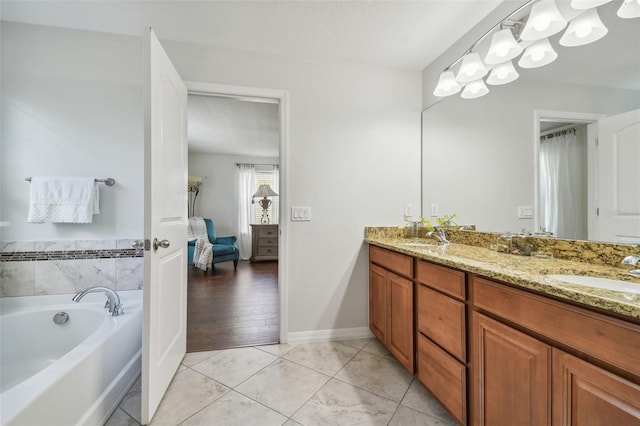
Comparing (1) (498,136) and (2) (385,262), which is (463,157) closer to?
(1) (498,136)

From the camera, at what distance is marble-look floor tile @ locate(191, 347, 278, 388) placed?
5.58 feet

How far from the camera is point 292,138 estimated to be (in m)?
2.18

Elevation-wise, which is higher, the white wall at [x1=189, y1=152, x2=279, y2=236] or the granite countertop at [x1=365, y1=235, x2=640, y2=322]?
the white wall at [x1=189, y1=152, x2=279, y2=236]

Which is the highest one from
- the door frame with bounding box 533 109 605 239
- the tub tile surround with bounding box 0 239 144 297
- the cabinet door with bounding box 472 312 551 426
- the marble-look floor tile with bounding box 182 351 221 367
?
the door frame with bounding box 533 109 605 239

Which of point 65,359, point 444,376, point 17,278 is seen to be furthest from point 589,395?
point 17,278

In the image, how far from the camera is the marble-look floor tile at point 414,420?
52.0 inches

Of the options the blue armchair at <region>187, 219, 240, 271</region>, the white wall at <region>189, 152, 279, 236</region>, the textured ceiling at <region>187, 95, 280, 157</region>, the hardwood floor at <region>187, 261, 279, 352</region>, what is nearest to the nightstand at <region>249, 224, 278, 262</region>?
the blue armchair at <region>187, 219, 240, 271</region>

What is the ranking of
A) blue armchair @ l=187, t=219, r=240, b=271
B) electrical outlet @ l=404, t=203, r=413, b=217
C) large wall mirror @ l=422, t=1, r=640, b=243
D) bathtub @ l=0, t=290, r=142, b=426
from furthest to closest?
blue armchair @ l=187, t=219, r=240, b=271 → electrical outlet @ l=404, t=203, r=413, b=217 → large wall mirror @ l=422, t=1, r=640, b=243 → bathtub @ l=0, t=290, r=142, b=426

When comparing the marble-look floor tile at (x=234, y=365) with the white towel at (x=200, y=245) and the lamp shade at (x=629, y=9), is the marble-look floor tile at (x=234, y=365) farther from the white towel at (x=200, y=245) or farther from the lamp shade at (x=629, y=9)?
the white towel at (x=200, y=245)

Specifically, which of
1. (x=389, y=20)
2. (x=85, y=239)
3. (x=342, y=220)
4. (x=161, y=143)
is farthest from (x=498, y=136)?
(x=85, y=239)

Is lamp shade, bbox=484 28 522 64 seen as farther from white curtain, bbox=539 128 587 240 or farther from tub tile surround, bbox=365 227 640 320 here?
tub tile surround, bbox=365 227 640 320

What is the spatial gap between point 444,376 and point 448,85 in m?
1.89

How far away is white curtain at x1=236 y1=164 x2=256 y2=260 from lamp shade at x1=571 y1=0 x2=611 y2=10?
5.61 m

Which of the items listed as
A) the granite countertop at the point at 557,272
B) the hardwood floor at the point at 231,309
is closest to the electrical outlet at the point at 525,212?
the granite countertop at the point at 557,272
